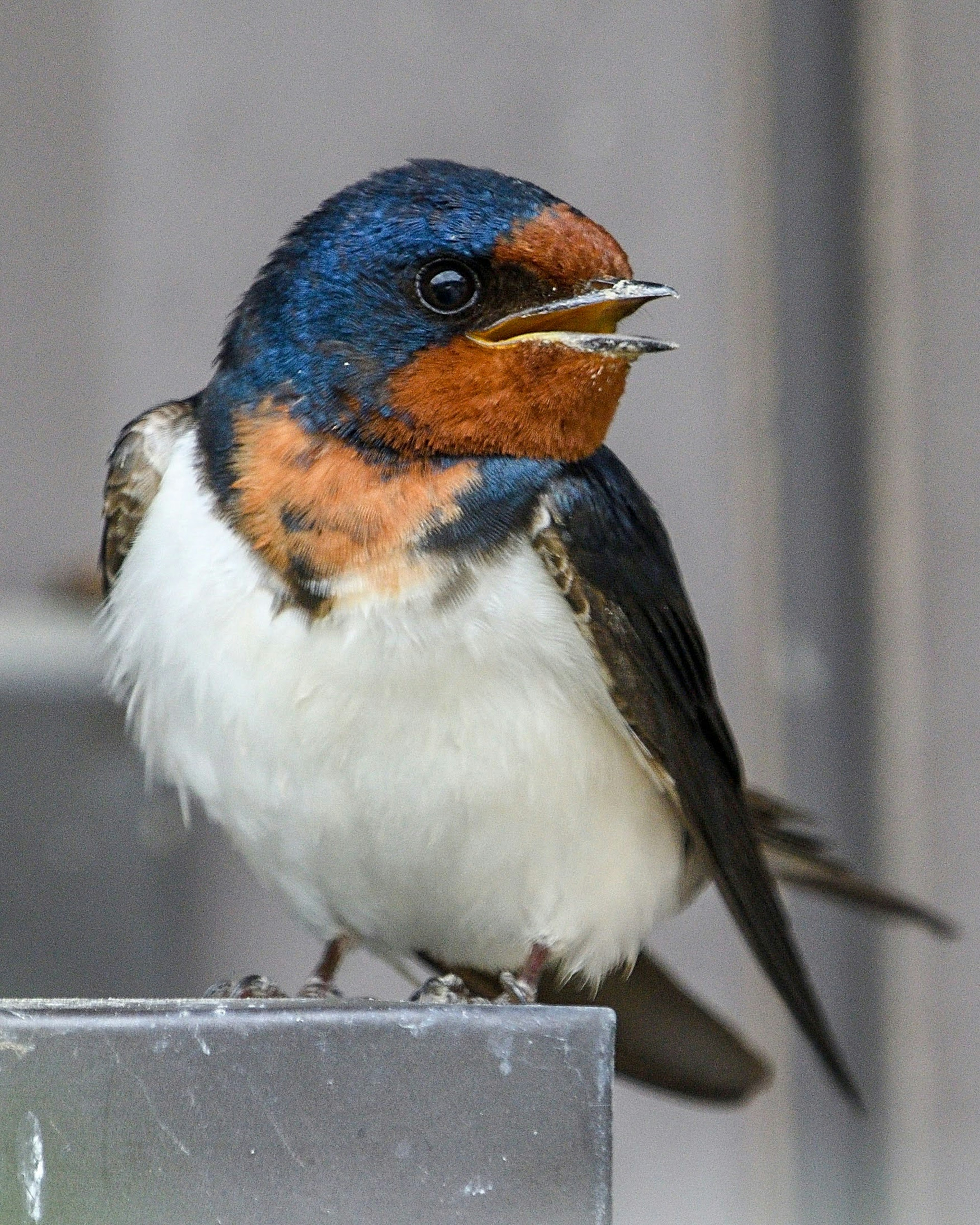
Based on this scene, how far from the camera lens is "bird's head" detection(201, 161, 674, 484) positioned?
1098 millimetres

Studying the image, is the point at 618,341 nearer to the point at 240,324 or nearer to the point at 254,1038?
the point at 240,324

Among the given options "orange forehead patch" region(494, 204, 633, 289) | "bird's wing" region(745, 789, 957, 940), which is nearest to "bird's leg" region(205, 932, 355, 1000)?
"bird's wing" region(745, 789, 957, 940)

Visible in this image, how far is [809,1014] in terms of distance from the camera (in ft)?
4.57

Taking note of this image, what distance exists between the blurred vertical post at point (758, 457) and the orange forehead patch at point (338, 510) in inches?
48.7

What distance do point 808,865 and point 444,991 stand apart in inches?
22.5

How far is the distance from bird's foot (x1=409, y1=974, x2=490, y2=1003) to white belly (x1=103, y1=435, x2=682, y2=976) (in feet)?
0.23

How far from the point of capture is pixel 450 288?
1.11m

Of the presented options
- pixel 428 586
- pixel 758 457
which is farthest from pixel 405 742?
pixel 758 457

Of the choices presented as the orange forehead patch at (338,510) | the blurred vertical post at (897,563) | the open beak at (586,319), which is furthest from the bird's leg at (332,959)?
the blurred vertical post at (897,563)

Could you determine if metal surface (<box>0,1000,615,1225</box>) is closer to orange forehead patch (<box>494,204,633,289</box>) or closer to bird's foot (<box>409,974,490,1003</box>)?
bird's foot (<box>409,974,490,1003</box>)

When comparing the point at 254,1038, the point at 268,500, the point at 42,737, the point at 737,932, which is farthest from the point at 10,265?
the point at 254,1038

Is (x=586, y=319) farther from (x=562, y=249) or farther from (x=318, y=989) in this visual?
(x=318, y=989)

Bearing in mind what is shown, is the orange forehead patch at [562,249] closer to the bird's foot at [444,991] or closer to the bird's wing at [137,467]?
the bird's wing at [137,467]

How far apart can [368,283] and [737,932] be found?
1.42m
